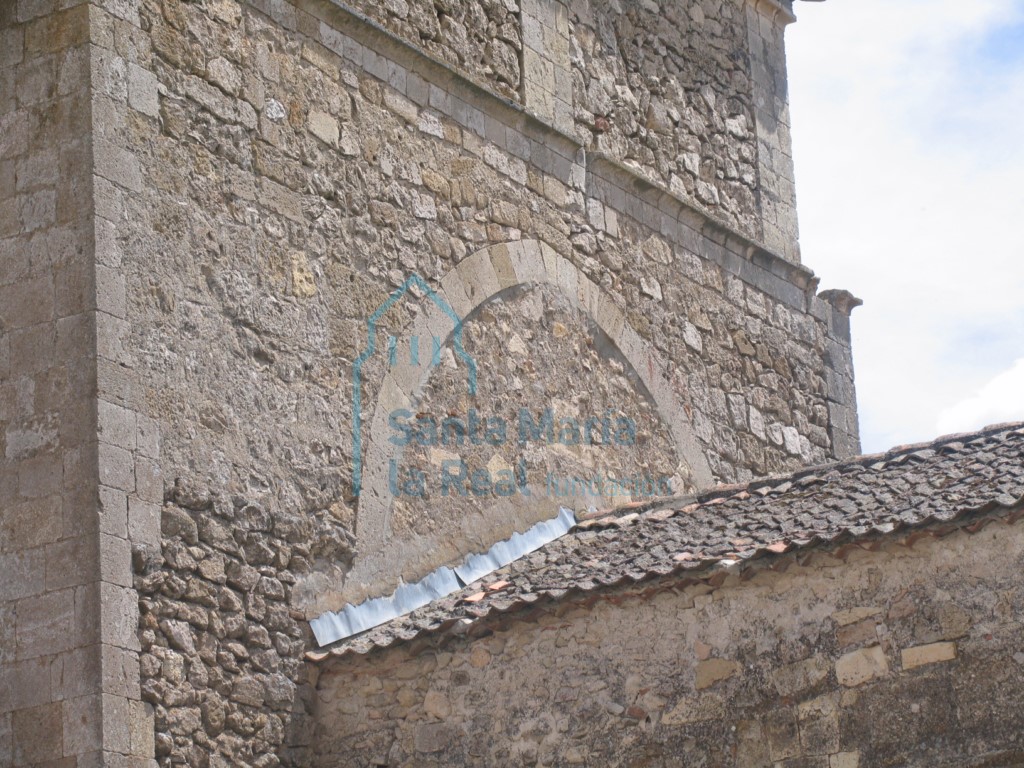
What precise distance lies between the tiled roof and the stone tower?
49 centimetres

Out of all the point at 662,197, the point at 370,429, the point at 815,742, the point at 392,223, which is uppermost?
the point at 662,197

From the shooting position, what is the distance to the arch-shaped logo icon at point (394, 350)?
8539mm

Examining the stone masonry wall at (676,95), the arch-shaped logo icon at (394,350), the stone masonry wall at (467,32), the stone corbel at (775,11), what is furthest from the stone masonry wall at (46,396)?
the stone corbel at (775,11)

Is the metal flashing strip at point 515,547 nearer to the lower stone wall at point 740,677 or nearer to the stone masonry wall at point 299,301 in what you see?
the stone masonry wall at point 299,301

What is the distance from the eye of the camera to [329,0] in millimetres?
8797

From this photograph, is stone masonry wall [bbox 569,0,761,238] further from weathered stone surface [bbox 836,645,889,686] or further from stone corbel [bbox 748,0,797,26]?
weathered stone surface [bbox 836,645,889,686]

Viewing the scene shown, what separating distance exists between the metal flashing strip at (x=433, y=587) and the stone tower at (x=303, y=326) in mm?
78

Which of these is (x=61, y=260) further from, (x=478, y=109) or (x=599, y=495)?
(x=599, y=495)

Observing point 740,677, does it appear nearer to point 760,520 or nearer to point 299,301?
point 760,520

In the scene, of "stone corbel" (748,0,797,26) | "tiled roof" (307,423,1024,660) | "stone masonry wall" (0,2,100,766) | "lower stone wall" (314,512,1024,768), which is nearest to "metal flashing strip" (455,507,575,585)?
"tiled roof" (307,423,1024,660)

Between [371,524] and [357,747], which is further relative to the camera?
[371,524]

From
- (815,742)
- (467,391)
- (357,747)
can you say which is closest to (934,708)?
(815,742)

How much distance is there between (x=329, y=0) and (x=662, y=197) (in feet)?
9.78

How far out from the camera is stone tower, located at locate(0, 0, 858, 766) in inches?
286
